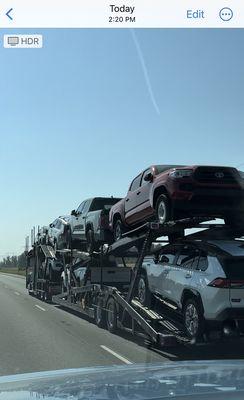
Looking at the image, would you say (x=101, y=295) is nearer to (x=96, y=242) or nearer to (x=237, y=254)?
(x=96, y=242)

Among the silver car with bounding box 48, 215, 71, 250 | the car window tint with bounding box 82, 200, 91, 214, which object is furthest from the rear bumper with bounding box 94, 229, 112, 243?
the silver car with bounding box 48, 215, 71, 250

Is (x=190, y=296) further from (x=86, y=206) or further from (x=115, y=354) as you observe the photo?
(x=86, y=206)

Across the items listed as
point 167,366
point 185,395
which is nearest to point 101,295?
point 167,366

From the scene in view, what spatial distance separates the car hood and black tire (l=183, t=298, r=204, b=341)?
525cm

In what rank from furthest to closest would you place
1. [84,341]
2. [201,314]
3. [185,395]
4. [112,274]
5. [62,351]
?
1. [112,274]
2. [84,341]
3. [62,351]
4. [201,314]
5. [185,395]

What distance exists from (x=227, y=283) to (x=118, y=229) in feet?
17.9

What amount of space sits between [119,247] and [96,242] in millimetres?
2327

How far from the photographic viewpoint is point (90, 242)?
16922 millimetres

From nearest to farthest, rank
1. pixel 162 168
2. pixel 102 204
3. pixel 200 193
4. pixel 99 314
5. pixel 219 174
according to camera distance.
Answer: pixel 200 193, pixel 219 174, pixel 162 168, pixel 99 314, pixel 102 204

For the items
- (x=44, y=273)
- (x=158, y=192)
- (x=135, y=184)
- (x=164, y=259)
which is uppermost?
(x=135, y=184)

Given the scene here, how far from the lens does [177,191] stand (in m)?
11.1

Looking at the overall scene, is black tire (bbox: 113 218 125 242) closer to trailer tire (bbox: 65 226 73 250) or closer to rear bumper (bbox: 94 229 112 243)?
→ rear bumper (bbox: 94 229 112 243)

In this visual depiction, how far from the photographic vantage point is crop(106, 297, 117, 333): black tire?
13523 millimetres
